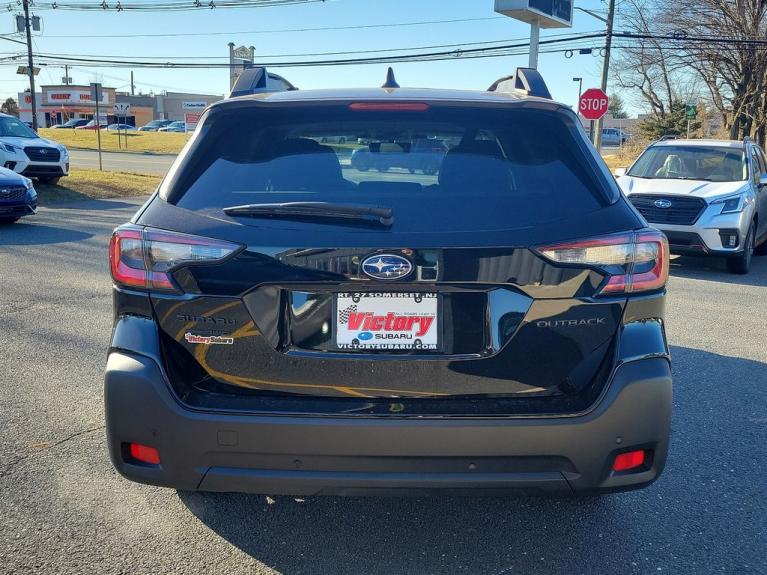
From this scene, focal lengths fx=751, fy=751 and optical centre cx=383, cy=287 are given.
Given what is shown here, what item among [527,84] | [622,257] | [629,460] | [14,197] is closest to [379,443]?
[629,460]

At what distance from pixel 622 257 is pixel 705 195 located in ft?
28.1

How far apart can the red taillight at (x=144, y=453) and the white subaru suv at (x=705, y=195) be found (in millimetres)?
8994

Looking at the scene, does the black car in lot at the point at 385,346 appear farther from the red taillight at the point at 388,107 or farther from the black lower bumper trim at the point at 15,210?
the black lower bumper trim at the point at 15,210

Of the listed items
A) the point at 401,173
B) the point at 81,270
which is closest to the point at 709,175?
the point at 81,270

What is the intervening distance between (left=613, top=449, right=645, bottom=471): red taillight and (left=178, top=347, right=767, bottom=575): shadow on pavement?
53 cm

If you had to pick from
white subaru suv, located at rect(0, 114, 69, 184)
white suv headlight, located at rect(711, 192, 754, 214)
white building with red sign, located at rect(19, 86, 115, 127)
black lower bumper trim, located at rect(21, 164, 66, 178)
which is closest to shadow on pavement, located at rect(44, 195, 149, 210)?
black lower bumper trim, located at rect(21, 164, 66, 178)

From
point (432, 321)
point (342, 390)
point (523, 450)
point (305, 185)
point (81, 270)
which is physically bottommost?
point (81, 270)

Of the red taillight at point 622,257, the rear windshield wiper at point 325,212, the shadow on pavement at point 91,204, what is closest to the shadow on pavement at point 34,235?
the shadow on pavement at point 91,204

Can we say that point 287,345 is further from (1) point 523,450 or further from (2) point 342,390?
(1) point 523,450

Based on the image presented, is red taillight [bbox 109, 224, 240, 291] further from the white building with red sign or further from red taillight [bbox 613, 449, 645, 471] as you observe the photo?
the white building with red sign

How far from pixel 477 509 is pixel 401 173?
1.55 m

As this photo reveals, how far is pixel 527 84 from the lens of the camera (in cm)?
340

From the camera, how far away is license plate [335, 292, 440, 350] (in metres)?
2.54

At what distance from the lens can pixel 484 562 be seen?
2.97 meters
